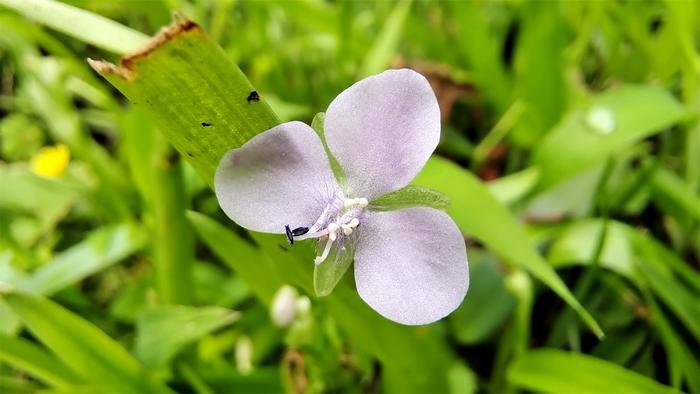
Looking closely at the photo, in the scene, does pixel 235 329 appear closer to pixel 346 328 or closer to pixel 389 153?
pixel 346 328

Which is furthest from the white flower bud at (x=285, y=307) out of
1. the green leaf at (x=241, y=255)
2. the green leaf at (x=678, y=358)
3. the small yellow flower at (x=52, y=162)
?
the small yellow flower at (x=52, y=162)

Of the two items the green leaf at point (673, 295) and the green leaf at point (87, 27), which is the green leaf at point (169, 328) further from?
the green leaf at point (673, 295)

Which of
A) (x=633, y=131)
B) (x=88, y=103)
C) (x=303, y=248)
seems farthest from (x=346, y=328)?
(x=88, y=103)

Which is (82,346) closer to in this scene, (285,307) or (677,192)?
(285,307)

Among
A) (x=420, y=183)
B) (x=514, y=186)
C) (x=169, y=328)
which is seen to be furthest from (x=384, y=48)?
(x=169, y=328)

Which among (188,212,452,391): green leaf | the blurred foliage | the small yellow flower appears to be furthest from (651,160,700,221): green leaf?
the small yellow flower

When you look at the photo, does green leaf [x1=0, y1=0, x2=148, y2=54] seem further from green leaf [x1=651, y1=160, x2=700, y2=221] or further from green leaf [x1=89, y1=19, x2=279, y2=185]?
green leaf [x1=651, y1=160, x2=700, y2=221]
